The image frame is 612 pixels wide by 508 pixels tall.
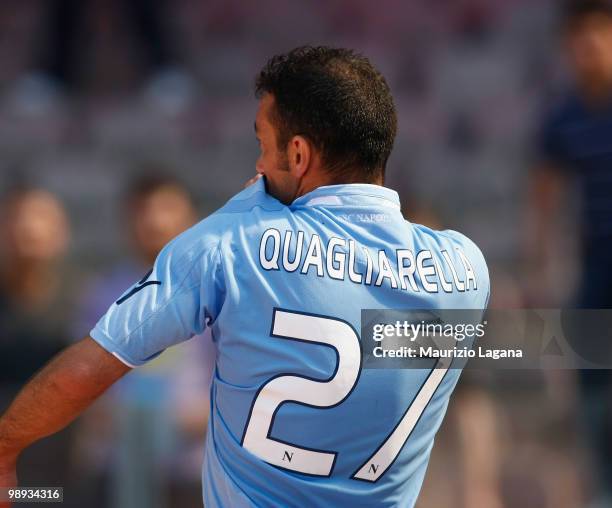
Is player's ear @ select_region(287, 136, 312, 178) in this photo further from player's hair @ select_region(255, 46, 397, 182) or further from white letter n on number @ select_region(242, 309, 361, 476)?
white letter n on number @ select_region(242, 309, 361, 476)

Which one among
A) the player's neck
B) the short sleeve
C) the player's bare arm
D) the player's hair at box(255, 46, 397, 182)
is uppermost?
the player's hair at box(255, 46, 397, 182)

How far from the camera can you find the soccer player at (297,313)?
7.22ft

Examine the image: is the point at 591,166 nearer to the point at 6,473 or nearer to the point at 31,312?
the point at 31,312

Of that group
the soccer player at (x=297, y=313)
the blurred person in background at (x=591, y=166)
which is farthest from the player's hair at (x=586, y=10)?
the soccer player at (x=297, y=313)

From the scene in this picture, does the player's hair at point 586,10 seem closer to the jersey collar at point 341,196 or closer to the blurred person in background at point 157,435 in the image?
the blurred person in background at point 157,435

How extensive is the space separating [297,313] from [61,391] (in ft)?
1.68

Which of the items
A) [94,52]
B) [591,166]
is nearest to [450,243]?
[591,166]

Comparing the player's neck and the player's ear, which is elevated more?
the player's ear

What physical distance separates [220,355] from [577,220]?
2.95 meters

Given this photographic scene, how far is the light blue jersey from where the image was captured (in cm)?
221

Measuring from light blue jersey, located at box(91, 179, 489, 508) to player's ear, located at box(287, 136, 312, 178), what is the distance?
0.07 metres

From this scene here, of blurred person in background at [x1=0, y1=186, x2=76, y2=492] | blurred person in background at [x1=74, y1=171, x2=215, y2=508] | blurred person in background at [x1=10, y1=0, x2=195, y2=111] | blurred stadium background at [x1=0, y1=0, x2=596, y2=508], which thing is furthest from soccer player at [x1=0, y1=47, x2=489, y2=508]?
blurred person in background at [x1=10, y1=0, x2=195, y2=111]

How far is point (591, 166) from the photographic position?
185 inches

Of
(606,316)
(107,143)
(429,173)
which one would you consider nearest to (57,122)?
(107,143)
